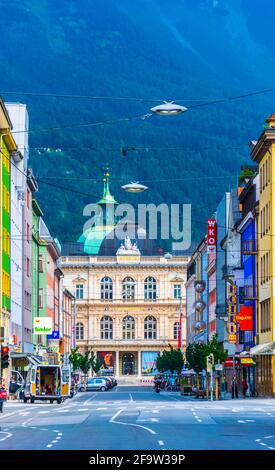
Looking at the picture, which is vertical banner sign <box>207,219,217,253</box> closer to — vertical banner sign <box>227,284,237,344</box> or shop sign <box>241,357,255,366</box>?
vertical banner sign <box>227,284,237,344</box>

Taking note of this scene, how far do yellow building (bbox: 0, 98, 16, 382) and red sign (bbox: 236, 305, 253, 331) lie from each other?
18.6m

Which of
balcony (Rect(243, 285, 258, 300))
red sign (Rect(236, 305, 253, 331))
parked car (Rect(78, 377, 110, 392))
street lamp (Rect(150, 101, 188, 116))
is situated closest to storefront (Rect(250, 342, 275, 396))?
balcony (Rect(243, 285, 258, 300))

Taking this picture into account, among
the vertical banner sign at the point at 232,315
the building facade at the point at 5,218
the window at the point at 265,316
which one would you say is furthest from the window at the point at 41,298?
the window at the point at 265,316

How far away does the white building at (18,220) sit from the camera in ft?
385

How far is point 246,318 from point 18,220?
23.5m

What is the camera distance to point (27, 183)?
13188cm

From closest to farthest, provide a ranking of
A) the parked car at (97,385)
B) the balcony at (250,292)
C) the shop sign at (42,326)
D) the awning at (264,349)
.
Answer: the awning at (264,349), the balcony at (250,292), the shop sign at (42,326), the parked car at (97,385)

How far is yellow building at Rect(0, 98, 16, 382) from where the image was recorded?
10481 cm

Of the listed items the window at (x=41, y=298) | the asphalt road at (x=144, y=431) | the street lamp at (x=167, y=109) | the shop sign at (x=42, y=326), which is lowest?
the asphalt road at (x=144, y=431)

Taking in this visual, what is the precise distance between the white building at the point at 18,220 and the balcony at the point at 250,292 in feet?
61.4

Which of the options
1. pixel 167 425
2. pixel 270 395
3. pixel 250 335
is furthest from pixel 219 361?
pixel 167 425

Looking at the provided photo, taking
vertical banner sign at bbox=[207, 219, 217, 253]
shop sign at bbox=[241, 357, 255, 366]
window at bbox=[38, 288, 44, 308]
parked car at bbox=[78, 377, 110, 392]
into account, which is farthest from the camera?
parked car at bbox=[78, 377, 110, 392]

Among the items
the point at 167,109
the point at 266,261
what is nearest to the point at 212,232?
the point at 266,261

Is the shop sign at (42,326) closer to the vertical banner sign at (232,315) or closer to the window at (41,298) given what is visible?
the window at (41,298)
